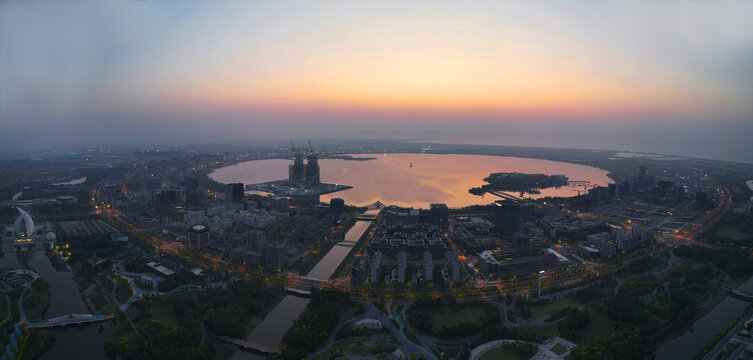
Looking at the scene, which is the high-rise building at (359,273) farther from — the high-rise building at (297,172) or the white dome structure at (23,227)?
the high-rise building at (297,172)

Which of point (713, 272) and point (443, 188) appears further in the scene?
point (443, 188)

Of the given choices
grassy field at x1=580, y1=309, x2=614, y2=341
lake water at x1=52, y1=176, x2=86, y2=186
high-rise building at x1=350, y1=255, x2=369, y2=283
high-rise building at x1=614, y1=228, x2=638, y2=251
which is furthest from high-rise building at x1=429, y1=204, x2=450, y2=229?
lake water at x1=52, y1=176, x2=86, y2=186

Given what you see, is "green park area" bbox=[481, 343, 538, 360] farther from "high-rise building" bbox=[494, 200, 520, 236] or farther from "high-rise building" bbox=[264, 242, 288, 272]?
"high-rise building" bbox=[494, 200, 520, 236]

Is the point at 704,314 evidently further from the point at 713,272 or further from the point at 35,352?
the point at 35,352

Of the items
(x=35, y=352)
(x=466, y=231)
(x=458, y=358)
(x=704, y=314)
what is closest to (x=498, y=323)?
(x=458, y=358)

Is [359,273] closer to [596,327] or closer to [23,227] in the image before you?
[596,327]

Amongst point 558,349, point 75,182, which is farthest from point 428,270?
point 75,182

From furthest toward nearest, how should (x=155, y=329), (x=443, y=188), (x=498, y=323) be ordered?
1. (x=443, y=188)
2. (x=498, y=323)
3. (x=155, y=329)
